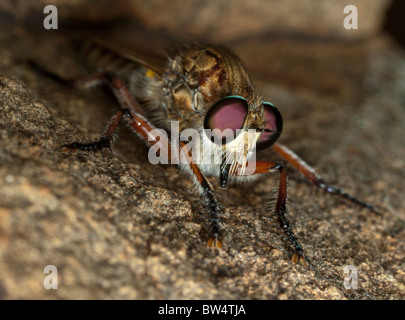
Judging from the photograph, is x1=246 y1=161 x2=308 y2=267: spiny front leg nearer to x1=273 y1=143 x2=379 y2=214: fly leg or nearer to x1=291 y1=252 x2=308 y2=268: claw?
x1=291 y1=252 x2=308 y2=268: claw

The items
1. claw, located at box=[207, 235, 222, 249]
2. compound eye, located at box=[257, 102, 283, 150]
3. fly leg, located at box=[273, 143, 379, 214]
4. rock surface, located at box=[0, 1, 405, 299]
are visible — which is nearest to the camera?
rock surface, located at box=[0, 1, 405, 299]

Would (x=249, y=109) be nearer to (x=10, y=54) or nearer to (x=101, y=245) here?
(x=101, y=245)

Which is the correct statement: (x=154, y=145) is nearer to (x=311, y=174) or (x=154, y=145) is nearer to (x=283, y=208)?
(x=283, y=208)

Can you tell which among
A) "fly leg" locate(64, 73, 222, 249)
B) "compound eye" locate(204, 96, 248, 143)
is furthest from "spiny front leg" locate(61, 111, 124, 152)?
"compound eye" locate(204, 96, 248, 143)

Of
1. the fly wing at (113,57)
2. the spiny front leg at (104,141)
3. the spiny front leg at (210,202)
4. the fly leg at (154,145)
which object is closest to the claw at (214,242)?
the spiny front leg at (210,202)

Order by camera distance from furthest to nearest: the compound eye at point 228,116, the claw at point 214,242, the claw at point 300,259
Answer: the compound eye at point 228,116, the claw at point 300,259, the claw at point 214,242

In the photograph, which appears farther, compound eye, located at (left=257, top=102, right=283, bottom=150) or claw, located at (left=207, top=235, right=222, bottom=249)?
compound eye, located at (left=257, top=102, right=283, bottom=150)

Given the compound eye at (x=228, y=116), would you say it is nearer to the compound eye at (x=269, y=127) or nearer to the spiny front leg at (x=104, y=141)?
the compound eye at (x=269, y=127)

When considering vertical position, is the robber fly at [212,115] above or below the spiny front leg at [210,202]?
above
